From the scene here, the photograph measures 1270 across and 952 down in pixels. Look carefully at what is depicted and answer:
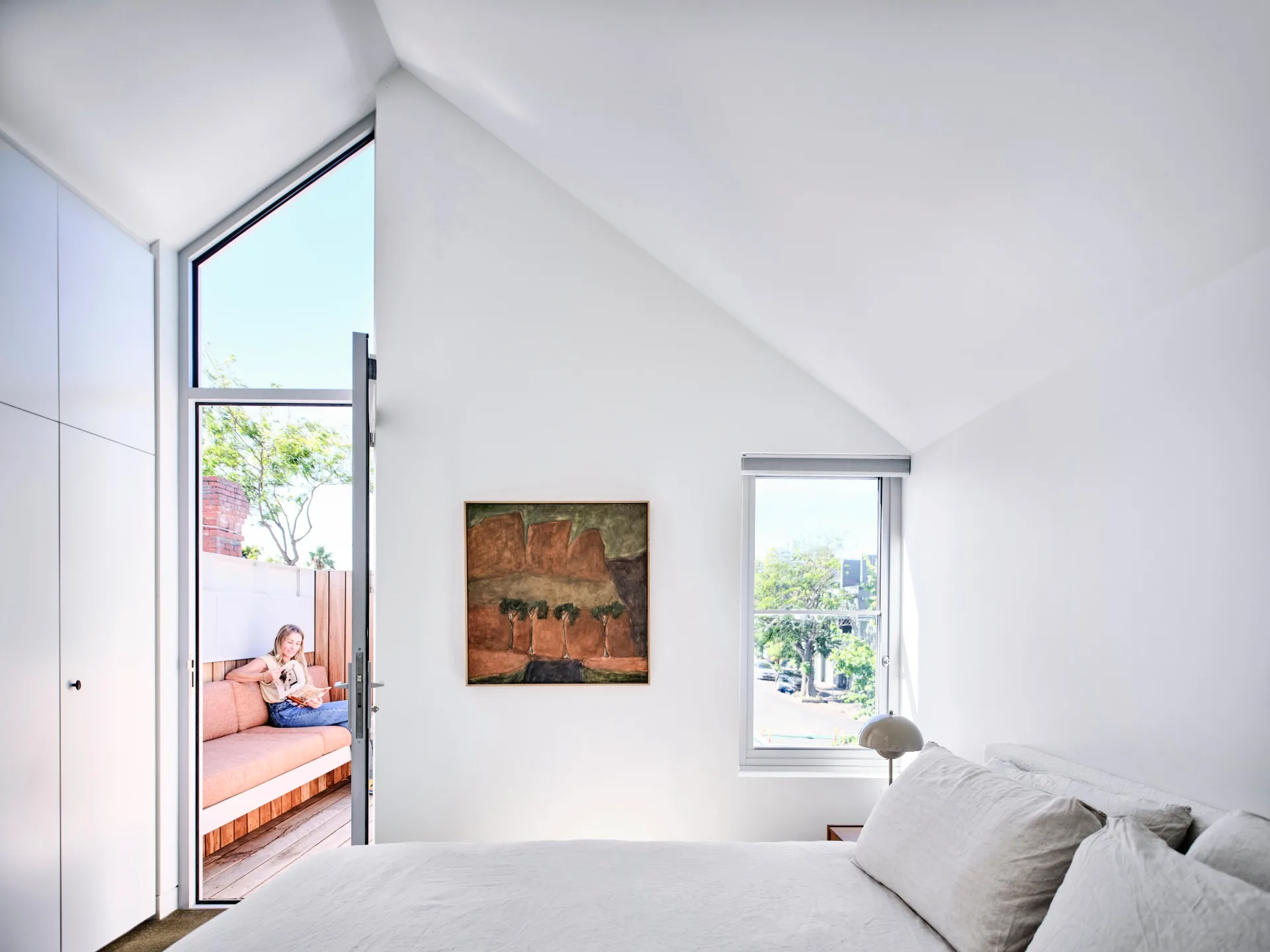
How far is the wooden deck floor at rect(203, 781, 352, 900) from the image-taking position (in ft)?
10.7

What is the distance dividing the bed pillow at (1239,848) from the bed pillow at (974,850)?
0.21 m

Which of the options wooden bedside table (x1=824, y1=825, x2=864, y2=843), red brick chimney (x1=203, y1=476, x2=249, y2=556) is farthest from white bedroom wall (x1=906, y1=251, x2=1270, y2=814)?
red brick chimney (x1=203, y1=476, x2=249, y2=556)

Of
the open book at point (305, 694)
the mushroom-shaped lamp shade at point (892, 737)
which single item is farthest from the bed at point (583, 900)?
the open book at point (305, 694)

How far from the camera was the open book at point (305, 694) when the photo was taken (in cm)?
421

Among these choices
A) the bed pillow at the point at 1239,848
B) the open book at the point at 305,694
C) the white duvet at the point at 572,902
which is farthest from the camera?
the open book at the point at 305,694

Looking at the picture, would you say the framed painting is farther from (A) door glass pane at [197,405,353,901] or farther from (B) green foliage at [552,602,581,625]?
(A) door glass pane at [197,405,353,901]

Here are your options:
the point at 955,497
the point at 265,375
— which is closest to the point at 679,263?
A: the point at 955,497

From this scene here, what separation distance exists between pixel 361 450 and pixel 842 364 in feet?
6.03

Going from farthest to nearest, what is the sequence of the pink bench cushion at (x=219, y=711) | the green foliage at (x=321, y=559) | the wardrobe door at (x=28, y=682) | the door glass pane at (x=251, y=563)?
the pink bench cushion at (x=219, y=711), the green foliage at (x=321, y=559), the door glass pane at (x=251, y=563), the wardrobe door at (x=28, y=682)

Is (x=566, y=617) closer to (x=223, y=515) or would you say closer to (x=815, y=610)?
(x=815, y=610)

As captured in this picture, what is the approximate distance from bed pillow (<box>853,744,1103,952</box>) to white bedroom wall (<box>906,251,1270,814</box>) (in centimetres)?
31

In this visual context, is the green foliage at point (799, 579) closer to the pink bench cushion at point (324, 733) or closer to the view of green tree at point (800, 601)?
the view of green tree at point (800, 601)

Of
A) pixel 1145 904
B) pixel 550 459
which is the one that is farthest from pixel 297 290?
pixel 1145 904

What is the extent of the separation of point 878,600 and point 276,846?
121 inches
